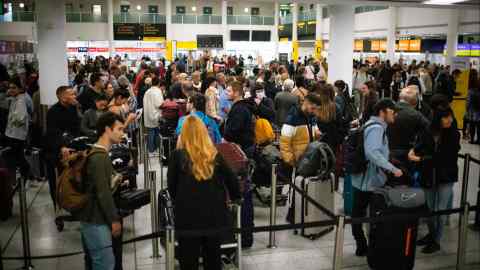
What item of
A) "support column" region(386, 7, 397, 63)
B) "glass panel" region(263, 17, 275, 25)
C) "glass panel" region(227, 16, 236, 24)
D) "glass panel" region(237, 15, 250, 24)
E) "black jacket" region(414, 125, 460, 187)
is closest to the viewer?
"black jacket" region(414, 125, 460, 187)

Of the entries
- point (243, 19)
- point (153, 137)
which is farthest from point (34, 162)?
point (243, 19)

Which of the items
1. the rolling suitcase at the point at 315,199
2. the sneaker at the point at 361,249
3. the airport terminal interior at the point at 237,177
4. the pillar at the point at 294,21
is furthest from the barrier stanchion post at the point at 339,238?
the pillar at the point at 294,21

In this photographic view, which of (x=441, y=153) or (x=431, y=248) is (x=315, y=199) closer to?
(x=431, y=248)

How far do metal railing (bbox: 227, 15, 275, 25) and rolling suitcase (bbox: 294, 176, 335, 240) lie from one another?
35.5 m

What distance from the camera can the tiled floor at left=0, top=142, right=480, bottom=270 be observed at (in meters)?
5.38

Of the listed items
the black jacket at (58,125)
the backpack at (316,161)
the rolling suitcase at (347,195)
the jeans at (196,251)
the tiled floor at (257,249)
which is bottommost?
the tiled floor at (257,249)

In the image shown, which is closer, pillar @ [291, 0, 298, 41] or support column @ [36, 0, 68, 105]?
support column @ [36, 0, 68, 105]

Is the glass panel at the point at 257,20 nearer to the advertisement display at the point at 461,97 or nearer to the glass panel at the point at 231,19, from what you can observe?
the glass panel at the point at 231,19

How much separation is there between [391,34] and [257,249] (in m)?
24.1

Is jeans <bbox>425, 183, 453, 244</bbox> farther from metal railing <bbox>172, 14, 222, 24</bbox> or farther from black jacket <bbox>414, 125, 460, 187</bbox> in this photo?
metal railing <bbox>172, 14, 222, 24</bbox>

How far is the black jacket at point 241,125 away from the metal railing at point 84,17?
33199 millimetres

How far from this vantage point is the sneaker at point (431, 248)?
573 cm

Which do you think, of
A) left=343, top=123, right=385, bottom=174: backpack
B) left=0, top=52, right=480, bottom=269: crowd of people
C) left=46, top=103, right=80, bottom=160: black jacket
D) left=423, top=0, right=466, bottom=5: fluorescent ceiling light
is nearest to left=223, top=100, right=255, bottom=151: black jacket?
left=0, top=52, right=480, bottom=269: crowd of people

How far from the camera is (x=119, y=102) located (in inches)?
283
